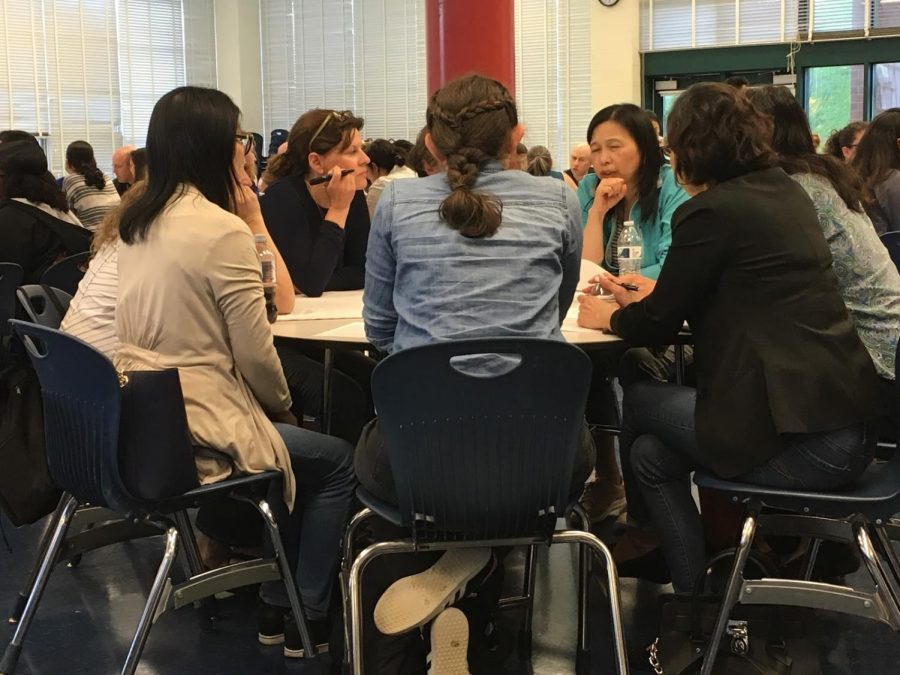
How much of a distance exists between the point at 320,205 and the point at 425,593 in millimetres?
1730

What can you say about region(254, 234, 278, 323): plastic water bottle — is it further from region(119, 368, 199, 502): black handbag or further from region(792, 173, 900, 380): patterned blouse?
region(792, 173, 900, 380): patterned blouse

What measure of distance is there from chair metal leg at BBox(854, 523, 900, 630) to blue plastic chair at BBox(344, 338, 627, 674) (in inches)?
21.0

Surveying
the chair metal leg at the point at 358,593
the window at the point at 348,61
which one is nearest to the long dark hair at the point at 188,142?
the chair metal leg at the point at 358,593

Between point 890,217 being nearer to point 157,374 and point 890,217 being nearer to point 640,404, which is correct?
point 640,404

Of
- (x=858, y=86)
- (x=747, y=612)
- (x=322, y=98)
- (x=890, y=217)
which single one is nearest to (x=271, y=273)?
(x=747, y=612)

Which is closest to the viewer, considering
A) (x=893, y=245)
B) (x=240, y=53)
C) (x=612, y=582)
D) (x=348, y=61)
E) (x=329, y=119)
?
(x=612, y=582)

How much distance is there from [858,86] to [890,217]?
220 inches

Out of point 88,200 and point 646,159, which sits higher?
point 646,159

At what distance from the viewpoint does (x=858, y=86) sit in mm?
9289

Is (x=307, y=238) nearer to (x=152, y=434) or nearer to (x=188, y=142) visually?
(x=188, y=142)

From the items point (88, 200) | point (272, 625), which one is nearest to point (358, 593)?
point (272, 625)

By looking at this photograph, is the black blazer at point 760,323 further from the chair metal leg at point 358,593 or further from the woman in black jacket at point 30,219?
the woman in black jacket at point 30,219

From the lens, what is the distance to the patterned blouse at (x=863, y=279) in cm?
237

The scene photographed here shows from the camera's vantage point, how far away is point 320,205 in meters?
3.38
